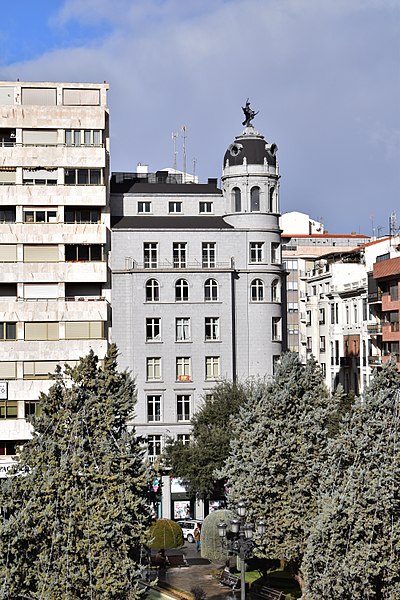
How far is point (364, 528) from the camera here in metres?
40.0

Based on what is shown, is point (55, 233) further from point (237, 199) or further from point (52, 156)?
point (237, 199)

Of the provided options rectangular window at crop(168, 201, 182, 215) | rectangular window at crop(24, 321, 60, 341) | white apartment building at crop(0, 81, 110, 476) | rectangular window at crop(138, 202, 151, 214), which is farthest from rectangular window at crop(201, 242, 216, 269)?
rectangular window at crop(24, 321, 60, 341)

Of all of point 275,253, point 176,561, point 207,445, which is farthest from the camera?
point 275,253

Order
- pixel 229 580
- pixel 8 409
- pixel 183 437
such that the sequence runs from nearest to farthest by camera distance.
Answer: pixel 229 580
pixel 8 409
pixel 183 437

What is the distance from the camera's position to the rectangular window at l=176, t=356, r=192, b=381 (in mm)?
84250

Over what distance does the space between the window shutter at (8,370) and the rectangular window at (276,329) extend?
24.7 m

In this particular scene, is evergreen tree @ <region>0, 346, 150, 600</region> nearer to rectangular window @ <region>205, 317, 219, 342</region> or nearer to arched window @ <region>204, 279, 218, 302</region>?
rectangular window @ <region>205, 317, 219, 342</region>

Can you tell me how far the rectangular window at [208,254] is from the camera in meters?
85.9

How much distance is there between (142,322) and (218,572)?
25423mm

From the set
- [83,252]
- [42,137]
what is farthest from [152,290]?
[42,137]

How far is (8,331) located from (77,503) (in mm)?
31534

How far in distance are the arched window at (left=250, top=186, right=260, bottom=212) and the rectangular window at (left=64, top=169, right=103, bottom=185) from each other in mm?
20644

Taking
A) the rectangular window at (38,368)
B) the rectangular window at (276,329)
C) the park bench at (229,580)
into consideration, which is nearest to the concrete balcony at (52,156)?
the rectangular window at (38,368)

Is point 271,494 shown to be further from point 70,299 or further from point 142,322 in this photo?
point 142,322
